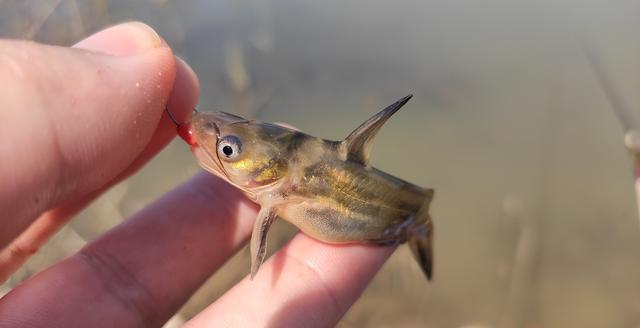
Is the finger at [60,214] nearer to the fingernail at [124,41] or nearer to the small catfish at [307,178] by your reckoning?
the small catfish at [307,178]

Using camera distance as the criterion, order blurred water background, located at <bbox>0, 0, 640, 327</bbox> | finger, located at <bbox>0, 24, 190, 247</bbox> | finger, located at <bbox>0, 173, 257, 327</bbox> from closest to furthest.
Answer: finger, located at <bbox>0, 24, 190, 247</bbox>
finger, located at <bbox>0, 173, 257, 327</bbox>
blurred water background, located at <bbox>0, 0, 640, 327</bbox>

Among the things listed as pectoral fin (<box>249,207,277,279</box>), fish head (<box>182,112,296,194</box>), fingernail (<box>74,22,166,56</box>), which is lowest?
pectoral fin (<box>249,207,277,279</box>)

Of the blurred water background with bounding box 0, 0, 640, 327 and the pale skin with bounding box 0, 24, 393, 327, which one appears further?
the blurred water background with bounding box 0, 0, 640, 327

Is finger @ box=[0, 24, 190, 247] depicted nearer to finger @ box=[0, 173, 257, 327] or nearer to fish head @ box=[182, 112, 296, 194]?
fish head @ box=[182, 112, 296, 194]

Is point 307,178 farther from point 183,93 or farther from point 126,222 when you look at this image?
point 126,222

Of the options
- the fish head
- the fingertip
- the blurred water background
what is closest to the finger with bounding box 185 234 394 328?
the fish head

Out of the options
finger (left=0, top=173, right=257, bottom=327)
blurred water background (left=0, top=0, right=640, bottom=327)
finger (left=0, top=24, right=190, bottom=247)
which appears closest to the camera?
finger (left=0, top=24, right=190, bottom=247)

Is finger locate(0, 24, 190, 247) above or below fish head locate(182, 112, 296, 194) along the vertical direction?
above

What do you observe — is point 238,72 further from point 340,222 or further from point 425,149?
point 340,222
